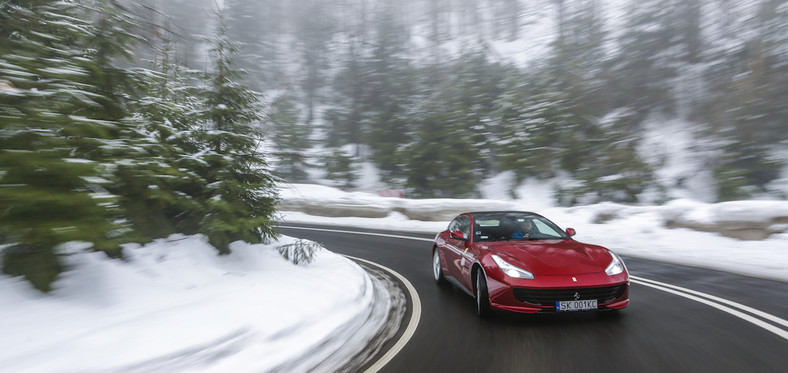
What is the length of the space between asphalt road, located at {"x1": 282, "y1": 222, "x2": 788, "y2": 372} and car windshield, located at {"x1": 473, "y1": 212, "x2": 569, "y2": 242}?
103 cm

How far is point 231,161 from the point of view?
6.82 meters

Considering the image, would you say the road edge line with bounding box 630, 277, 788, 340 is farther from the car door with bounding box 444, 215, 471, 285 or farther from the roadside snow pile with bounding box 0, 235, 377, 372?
the roadside snow pile with bounding box 0, 235, 377, 372

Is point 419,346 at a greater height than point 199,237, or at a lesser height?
lesser

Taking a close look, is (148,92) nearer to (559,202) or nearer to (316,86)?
(559,202)

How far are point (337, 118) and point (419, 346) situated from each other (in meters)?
39.0

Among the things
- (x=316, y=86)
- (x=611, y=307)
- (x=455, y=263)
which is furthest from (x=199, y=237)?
(x=316, y=86)

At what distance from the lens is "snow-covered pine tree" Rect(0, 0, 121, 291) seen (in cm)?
366

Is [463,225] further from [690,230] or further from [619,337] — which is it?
[690,230]

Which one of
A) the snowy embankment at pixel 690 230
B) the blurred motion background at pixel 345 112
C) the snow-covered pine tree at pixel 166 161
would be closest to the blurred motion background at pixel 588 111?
the blurred motion background at pixel 345 112

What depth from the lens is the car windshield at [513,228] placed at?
251 inches

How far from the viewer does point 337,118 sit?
4216 cm

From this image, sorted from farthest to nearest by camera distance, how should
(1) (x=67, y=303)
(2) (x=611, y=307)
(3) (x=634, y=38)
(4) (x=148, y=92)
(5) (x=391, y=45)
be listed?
(5) (x=391, y=45), (3) (x=634, y=38), (4) (x=148, y=92), (2) (x=611, y=307), (1) (x=67, y=303)

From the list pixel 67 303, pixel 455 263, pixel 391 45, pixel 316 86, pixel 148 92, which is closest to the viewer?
pixel 67 303

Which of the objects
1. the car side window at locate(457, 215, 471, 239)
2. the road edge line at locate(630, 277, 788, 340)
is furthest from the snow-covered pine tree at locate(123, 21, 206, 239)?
the road edge line at locate(630, 277, 788, 340)
